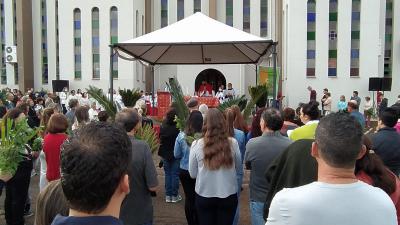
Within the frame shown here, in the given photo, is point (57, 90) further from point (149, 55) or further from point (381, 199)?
point (381, 199)

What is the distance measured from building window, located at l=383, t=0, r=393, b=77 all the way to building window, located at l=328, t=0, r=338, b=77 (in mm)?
7365

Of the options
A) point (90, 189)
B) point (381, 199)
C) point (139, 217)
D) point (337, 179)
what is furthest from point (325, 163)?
point (139, 217)

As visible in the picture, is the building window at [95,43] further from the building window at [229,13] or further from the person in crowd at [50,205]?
the person in crowd at [50,205]

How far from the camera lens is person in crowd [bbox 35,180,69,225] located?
200 cm

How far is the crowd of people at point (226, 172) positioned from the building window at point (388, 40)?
3612 centimetres

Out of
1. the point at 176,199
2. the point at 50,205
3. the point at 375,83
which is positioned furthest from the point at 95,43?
the point at 50,205

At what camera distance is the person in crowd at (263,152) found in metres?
4.51

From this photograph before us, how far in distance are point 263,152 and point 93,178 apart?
3.10 m

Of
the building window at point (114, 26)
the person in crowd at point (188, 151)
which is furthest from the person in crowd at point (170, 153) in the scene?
the building window at point (114, 26)

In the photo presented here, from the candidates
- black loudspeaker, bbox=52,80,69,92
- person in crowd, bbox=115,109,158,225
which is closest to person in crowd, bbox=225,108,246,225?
person in crowd, bbox=115,109,158,225

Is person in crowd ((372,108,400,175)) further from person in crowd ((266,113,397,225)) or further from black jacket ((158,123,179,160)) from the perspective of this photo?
person in crowd ((266,113,397,225))

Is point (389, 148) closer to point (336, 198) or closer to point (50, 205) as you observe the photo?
point (336, 198)

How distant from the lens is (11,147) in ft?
16.9

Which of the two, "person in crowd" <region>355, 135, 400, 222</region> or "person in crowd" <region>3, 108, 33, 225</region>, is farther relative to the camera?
"person in crowd" <region>3, 108, 33, 225</region>
